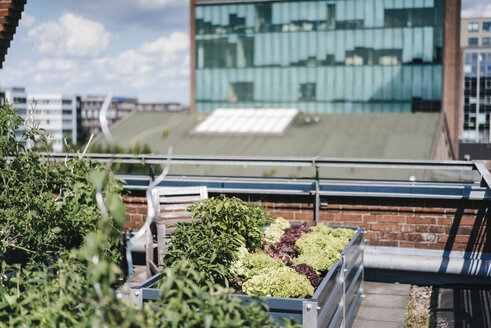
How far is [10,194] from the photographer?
5203 millimetres

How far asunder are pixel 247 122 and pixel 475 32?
372 feet

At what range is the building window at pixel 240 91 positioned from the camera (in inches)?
2179


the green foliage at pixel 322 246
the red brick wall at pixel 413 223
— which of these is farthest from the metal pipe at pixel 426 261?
the green foliage at pixel 322 246

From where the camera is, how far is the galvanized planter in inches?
157

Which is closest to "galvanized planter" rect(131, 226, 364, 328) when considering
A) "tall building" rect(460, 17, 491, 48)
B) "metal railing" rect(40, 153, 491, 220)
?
"metal railing" rect(40, 153, 491, 220)

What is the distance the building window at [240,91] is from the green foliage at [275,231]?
4892 centimetres

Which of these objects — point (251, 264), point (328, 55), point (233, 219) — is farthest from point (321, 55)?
point (251, 264)

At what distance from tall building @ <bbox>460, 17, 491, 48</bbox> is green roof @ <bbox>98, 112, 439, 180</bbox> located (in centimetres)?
10780

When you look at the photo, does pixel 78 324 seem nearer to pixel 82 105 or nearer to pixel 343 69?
pixel 343 69

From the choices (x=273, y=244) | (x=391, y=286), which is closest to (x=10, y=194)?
(x=273, y=244)

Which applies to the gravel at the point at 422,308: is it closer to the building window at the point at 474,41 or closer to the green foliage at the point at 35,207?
the green foliage at the point at 35,207

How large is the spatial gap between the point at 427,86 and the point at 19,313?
5117cm

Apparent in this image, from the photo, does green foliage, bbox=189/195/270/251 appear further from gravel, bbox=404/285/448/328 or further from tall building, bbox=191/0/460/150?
tall building, bbox=191/0/460/150

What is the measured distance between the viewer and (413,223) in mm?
7688
